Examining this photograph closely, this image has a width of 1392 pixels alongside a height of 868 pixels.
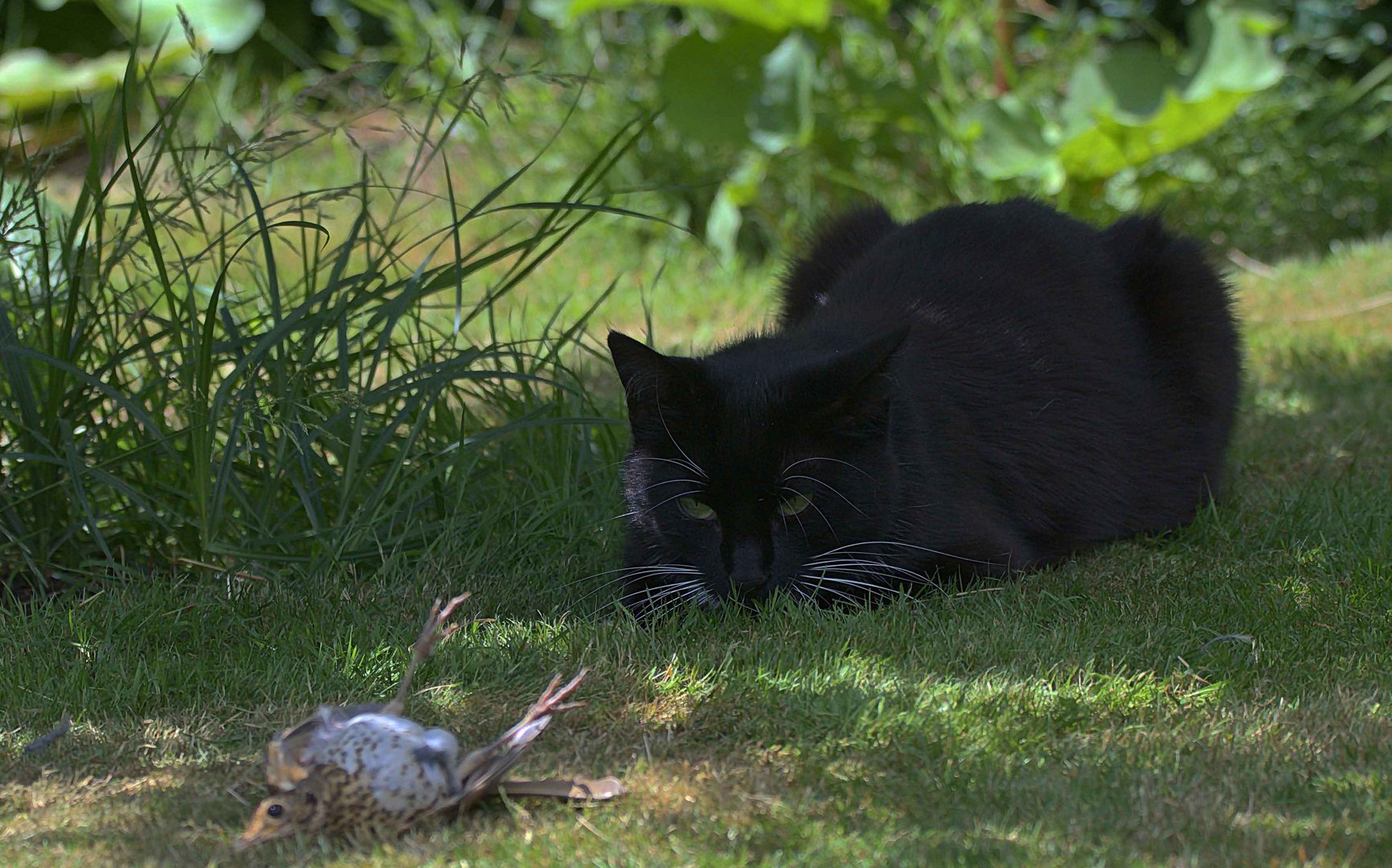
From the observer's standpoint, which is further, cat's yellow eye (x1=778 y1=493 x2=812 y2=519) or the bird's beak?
cat's yellow eye (x1=778 y1=493 x2=812 y2=519)

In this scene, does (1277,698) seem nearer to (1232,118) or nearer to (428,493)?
(428,493)

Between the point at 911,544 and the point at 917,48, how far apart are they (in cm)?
367

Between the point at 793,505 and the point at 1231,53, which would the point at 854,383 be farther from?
the point at 1231,53

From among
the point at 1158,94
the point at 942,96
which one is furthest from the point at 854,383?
the point at 942,96

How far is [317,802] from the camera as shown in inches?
75.3

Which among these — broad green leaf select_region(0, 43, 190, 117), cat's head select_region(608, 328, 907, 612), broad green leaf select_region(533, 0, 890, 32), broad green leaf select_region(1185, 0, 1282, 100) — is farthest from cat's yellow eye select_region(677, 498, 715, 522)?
broad green leaf select_region(0, 43, 190, 117)

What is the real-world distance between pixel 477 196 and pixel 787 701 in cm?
489

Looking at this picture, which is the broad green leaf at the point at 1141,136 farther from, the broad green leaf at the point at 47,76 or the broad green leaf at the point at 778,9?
the broad green leaf at the point at 47,76

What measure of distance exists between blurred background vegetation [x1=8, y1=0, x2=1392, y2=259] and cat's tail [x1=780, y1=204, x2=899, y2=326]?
187 centimetres

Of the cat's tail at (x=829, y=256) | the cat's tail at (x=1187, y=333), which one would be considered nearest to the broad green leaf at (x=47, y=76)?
the cat's tail at (x=829, y=256)

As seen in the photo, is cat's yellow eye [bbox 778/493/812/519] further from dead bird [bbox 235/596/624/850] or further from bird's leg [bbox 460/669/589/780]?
dead bird [bbox 235/596/624/850]

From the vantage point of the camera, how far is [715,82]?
5.86 metres

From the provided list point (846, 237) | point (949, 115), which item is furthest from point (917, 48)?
point (846, 237)

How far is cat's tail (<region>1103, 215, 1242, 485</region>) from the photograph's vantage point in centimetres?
345
